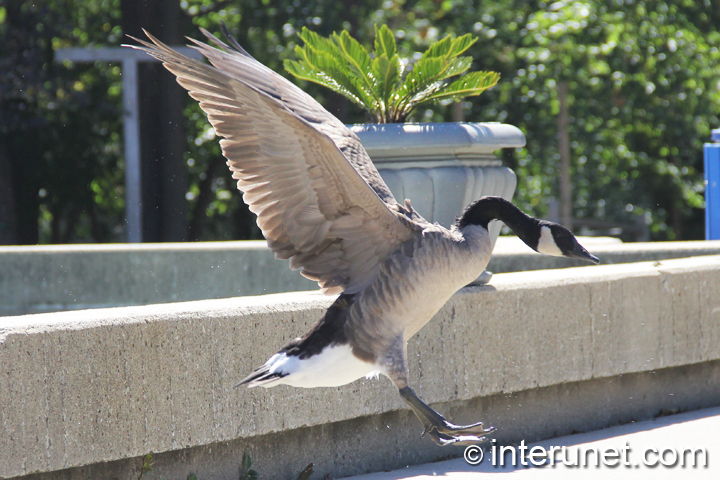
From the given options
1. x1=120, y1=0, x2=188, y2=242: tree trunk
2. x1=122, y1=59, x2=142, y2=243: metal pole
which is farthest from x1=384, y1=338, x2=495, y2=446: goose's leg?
x1=120, y1=0, x2=188, y2=242: tree trunk

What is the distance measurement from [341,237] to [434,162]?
1.82m

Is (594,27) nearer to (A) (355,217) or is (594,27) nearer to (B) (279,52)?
(B) (279,52)

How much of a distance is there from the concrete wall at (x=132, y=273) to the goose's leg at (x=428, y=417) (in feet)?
13.3

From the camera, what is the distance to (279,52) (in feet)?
48.0

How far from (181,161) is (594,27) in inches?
261

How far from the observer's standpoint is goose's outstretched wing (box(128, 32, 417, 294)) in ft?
9.48

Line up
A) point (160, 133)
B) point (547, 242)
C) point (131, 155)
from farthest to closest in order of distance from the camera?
point (160, 133) → point (131, 155) → point (547, 242)

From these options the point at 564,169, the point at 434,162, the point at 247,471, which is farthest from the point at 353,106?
the point at 247,471

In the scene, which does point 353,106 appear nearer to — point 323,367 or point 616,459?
point 616,459

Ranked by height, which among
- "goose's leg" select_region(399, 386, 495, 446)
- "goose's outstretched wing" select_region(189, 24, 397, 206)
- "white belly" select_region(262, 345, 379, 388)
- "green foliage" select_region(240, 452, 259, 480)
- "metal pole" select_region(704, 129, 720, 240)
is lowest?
"green foliage" select_region(240, 452, 259, 480)

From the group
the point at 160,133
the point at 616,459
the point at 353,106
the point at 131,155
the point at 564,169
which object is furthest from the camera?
the point at 353,106

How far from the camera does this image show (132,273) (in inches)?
281

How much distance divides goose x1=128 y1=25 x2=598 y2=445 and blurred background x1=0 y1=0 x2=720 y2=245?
9.01 metres

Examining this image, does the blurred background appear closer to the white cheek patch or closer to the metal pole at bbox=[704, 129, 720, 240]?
the metal pole at bbox=[704, 129, 720, 240]
